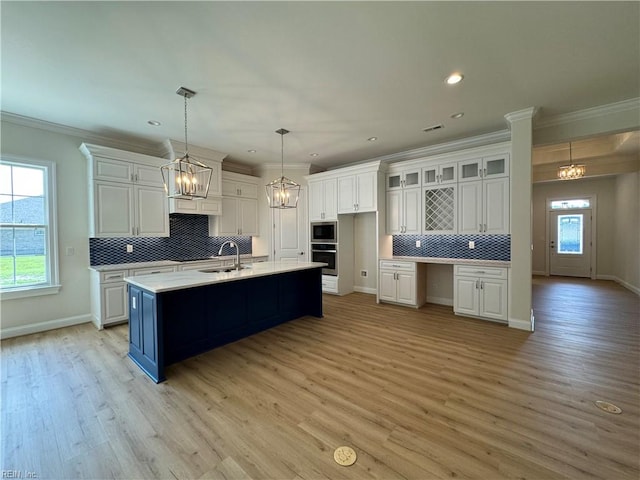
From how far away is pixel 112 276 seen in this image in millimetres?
4117

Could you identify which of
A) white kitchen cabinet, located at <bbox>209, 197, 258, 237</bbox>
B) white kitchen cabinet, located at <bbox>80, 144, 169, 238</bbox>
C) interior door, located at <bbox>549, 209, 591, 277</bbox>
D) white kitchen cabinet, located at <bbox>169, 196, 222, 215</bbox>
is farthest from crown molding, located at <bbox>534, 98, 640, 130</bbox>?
white kitchen cabinet, located at <bbox>80, 144, 169, 238</bbox>

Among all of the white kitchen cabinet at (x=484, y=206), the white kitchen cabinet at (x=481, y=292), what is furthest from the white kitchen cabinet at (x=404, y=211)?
the white kitchen cabinet at (x=481, y=292)

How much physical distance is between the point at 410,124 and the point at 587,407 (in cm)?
371

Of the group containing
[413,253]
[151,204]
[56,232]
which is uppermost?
[151,204]

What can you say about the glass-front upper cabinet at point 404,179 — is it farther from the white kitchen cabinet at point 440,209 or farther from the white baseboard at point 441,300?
the white baseboard at point 441,300

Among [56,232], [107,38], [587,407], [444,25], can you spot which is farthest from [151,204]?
[587,407]

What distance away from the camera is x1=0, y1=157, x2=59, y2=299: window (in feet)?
12.2

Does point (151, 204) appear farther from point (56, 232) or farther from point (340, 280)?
point (340, 280)

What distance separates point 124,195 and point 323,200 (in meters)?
3.58

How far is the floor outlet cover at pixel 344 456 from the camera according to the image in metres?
1.67

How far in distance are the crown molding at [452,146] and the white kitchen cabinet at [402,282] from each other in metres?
2.16

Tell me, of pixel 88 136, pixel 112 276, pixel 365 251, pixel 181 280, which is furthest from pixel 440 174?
pixel 88 136

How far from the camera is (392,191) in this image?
542 cm

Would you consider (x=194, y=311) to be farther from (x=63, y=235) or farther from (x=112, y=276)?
(x=63, y=235)
